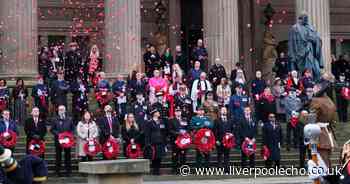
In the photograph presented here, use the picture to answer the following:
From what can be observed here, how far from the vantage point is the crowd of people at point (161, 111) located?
21.6 meters

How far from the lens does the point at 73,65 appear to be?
26438mm

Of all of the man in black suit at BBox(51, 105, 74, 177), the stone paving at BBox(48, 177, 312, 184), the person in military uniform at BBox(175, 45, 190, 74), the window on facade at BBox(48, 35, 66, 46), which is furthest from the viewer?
the window on facade at BBox(48, 35, 66, 46)

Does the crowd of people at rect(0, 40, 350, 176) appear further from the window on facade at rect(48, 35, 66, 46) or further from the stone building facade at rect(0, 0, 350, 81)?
the window on facade at rect(48, 35, 66, 46)

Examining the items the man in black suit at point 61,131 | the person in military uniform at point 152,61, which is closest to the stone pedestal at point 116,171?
the man in black suit at point 61,131

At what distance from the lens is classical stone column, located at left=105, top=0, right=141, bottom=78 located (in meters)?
28.6

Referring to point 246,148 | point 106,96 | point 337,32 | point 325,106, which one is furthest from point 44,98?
point 337,32

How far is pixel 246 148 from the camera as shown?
886 inches

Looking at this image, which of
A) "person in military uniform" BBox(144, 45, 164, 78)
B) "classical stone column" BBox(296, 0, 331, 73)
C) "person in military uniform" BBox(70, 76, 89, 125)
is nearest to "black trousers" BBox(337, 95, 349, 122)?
"classical stone column" BBox(296, 0, 331, 73)

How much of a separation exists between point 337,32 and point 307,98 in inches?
626

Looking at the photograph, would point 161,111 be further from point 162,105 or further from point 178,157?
point 178,157

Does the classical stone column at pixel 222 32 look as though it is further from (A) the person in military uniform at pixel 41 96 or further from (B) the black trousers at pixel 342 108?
(A) the person in military uniform at pixel 41 96

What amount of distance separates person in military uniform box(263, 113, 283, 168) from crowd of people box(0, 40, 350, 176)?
0.09 ft

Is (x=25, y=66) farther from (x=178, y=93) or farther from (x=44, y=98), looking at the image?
(x=178, y=93)

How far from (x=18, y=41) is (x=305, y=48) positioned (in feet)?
30.4
